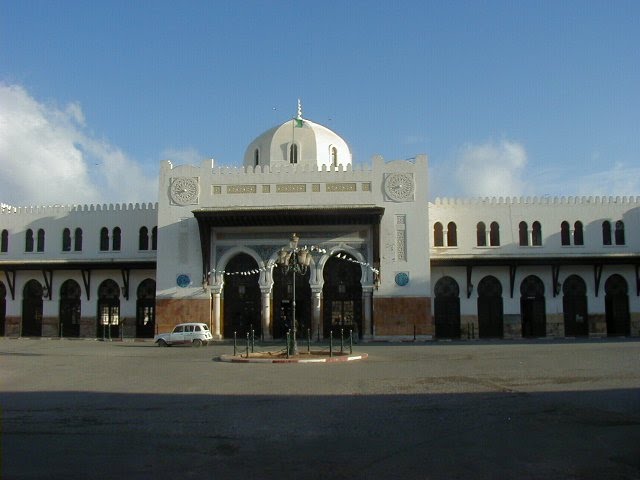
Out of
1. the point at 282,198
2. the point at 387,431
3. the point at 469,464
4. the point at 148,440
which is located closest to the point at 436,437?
the point at 387,431

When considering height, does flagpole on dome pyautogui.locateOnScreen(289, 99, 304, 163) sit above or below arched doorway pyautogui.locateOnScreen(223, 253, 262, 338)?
above

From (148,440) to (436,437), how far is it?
3306mm

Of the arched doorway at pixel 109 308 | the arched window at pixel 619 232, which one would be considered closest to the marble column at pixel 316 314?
the arched doorway at pixel 109 308

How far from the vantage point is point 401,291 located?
30.4 meters

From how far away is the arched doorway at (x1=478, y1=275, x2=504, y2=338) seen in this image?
3206 centimetres

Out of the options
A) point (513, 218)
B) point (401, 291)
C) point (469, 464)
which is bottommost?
point (469, 464)

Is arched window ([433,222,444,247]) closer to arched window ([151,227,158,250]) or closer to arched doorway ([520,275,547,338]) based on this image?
arched doorway ([520,275,547,338])

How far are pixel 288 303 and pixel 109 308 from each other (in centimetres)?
931

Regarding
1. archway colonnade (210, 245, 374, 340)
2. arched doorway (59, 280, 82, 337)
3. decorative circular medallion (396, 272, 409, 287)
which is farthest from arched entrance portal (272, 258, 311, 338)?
arched doorway (59, 280, 82, 337)

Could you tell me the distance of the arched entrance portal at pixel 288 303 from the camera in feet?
102

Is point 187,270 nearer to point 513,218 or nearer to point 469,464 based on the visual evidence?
point 513,218

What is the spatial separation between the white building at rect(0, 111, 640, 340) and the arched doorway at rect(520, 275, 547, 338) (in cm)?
6

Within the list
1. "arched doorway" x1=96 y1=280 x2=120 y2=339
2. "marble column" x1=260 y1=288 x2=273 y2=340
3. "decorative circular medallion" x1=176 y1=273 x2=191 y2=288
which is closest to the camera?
"marble column" x1=260 y1=288 x2=273 y2=340

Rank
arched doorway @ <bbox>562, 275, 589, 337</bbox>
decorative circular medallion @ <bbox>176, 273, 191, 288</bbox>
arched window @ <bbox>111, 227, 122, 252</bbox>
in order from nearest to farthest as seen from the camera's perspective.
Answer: decorative circular medallion @ <bbox>176, 273, 191, 288</bbox>
arched doorway @ <bbox>562, 275, 589, 337</bbox>
arched window @ <bbox>111, 227, 122, 252</bbox>
